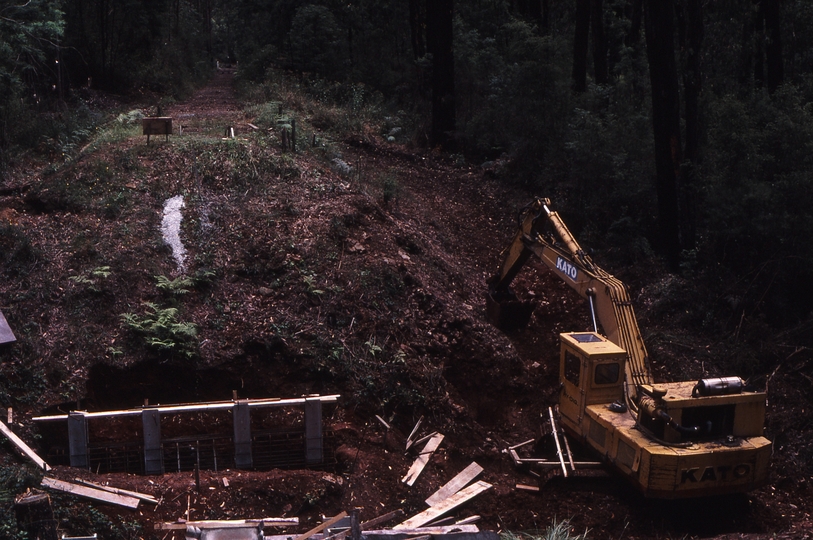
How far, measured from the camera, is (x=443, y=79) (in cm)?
2492

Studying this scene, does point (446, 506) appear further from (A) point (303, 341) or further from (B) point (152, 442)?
(B) point (152, 442)

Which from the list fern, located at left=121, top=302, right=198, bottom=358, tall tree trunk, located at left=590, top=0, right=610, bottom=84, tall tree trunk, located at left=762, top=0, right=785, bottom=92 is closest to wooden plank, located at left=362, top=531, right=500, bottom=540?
fern, located at left=121, top=302, right=198, bottom=358

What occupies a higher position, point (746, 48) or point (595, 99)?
point (746, 48)

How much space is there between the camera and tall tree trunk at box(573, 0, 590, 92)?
21969 millimetres

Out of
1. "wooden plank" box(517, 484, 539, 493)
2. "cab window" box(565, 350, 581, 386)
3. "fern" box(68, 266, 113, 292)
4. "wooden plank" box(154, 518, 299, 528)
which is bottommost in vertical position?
"wooden plank" box(517, 484, 539, 493)

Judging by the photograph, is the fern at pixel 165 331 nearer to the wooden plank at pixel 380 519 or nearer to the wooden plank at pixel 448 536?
the wooden plank at pixel 380 519

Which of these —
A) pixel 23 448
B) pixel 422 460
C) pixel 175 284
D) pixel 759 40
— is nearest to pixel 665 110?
pixel 422 460

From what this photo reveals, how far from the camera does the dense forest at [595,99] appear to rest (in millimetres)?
14055

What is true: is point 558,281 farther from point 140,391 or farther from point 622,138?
point 140,391

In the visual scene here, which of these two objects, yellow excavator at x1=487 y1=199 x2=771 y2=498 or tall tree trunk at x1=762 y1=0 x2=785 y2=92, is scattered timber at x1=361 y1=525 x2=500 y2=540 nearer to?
yellow excavator at x1=487 y1=199 x2=771 y2=498

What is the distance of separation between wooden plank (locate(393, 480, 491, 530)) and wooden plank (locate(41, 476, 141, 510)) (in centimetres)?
306

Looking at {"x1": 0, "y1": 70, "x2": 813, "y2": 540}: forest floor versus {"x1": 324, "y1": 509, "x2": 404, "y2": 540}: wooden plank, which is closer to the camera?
{"x1": 324, "y1": 509, "x2": 404, "y2": 540}: wooden plank

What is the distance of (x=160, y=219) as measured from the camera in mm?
13938

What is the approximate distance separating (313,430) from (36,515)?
4.46 metres
